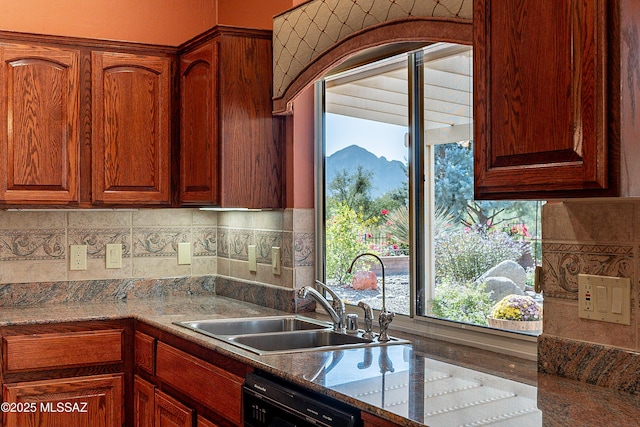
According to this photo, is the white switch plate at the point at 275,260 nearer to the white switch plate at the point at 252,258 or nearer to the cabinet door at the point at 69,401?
the white switch plate at the point at 252,258

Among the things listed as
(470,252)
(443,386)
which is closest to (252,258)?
(470,252)

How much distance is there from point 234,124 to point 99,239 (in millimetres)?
1026

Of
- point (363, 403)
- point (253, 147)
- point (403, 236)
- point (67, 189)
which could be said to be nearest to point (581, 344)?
point (363, 403)

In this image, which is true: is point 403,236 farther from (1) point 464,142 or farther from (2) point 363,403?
(2) point 363,403

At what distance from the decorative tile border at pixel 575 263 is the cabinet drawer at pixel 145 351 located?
1.74 metres

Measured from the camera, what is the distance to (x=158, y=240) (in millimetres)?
3982

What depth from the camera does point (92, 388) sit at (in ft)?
10.8

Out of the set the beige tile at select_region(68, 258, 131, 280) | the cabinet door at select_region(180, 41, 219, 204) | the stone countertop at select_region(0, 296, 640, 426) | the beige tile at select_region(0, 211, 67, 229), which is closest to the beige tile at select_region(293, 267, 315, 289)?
the cabinet door at select_region(180, 41, 219, 204)

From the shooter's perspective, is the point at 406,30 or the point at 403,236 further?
the point at 403,236

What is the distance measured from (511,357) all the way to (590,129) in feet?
3.33

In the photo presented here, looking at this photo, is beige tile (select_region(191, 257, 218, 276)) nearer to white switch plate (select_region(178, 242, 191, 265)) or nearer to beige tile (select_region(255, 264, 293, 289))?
white switch plate (select_region(178, 242, 191, 265))

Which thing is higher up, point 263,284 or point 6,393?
point 263,284

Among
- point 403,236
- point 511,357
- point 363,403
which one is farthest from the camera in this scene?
point 403,236

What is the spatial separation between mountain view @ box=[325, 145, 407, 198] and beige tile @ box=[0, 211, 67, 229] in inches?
53.6
